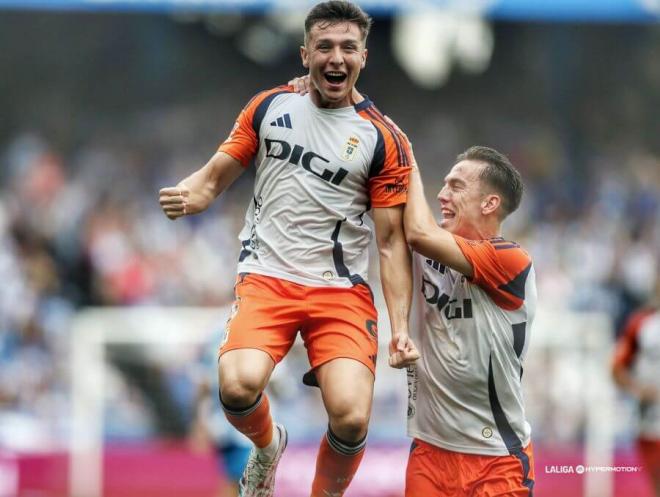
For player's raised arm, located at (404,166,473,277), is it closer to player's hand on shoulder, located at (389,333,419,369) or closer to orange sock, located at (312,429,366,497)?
player's hand on shoulder, located at (389,333,419,369)

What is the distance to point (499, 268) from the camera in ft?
21.7

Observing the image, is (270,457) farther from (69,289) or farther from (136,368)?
(69,289)

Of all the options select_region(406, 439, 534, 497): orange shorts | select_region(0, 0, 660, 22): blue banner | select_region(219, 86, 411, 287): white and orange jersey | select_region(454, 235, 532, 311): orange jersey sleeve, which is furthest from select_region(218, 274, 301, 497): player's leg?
select_region(0, 0, 660, 22): blue banner

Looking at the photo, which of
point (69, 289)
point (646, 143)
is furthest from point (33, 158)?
point (646, 143)

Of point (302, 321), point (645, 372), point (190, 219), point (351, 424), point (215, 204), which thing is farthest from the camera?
point (215, 204)

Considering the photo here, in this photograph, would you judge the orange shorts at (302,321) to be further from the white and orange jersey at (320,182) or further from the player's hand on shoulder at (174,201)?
the player's hand on shoulder at (174,201)

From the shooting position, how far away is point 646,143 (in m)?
19.1

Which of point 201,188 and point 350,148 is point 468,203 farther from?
point 201,188

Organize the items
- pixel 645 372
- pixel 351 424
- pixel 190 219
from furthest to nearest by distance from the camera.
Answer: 1. pixel 190 219
2. pixel 645 372
3. pixel 351 424

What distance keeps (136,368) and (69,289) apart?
7.75ft

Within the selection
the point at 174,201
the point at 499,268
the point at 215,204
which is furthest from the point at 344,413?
the point at 215,204

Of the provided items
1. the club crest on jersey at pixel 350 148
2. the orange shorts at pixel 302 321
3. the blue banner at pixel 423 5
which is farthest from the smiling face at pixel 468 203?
the blue banner at pixel 423 5

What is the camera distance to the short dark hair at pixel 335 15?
21.3 ft

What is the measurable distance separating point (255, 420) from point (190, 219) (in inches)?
400
